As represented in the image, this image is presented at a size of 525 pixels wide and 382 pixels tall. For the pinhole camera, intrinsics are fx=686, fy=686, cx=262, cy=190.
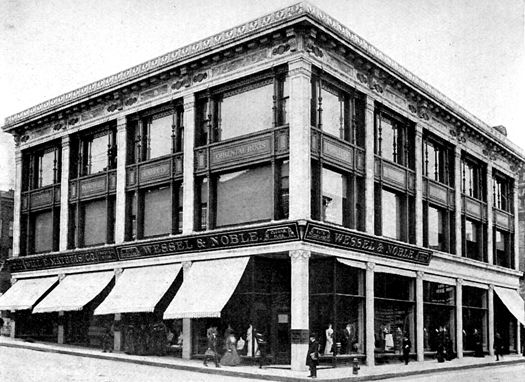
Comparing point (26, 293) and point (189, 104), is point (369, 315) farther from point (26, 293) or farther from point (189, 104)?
point (26, 293)

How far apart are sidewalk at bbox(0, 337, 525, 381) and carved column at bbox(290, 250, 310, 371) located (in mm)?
939

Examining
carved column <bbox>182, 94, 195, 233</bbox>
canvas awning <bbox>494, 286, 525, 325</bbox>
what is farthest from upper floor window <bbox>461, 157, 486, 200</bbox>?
carved column <bbox>182, 94, 195, 233</bbox>

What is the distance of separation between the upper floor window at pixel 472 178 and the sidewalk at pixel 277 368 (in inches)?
410

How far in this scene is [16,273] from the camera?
130 feet

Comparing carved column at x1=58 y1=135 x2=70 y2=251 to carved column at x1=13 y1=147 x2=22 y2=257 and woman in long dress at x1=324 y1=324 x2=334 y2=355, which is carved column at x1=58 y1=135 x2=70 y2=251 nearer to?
carved column at x1=13 y1=147 x2=22 y2=257

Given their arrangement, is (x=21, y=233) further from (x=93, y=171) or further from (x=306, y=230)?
(x=306, y=230)

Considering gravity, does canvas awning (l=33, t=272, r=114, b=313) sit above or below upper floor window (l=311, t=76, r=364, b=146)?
below

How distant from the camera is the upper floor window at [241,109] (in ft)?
89.5

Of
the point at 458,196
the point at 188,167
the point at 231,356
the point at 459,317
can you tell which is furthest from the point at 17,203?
the point at 459,317

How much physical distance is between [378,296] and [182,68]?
1330cm

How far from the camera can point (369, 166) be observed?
30047 mm

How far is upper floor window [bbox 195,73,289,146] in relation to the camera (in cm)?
2727

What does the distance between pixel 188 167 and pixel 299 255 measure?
7462 mm

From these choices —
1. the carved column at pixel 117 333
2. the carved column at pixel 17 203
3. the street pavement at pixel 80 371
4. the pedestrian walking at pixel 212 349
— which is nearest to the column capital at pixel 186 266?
the pedestrian walking at pixel 212 349
